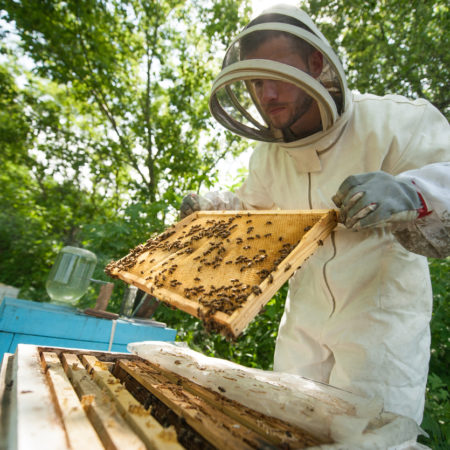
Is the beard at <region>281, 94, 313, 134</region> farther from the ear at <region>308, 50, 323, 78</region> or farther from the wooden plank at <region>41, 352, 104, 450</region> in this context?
the wooden plank at <region>41, 352, 104, 450</region>

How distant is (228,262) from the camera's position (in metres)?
1.89

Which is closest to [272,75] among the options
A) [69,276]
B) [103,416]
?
[103,416]

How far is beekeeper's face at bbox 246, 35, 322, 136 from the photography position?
7.39 ft

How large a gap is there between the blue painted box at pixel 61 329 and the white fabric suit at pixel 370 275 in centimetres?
177

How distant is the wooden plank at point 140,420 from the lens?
97cm

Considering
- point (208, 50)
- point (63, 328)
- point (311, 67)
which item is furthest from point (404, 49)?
point (63, 328)

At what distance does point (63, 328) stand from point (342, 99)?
3133mm

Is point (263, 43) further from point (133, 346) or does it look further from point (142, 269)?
point (133, 346)

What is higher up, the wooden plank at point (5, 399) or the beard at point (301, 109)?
the beard at point (301, 109)

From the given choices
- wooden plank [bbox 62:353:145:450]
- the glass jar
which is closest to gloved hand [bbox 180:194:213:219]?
wooden plank [bbox 62:353:145:450]

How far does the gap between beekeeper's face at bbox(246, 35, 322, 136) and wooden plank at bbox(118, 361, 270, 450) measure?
1793 millimetres

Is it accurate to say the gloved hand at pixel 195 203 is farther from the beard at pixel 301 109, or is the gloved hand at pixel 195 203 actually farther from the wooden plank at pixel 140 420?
the wooden plank at pixel 140 420

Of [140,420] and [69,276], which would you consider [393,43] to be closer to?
[69,276]

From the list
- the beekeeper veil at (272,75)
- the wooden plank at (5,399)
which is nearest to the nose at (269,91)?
the beekeeper veil at (272,75)
